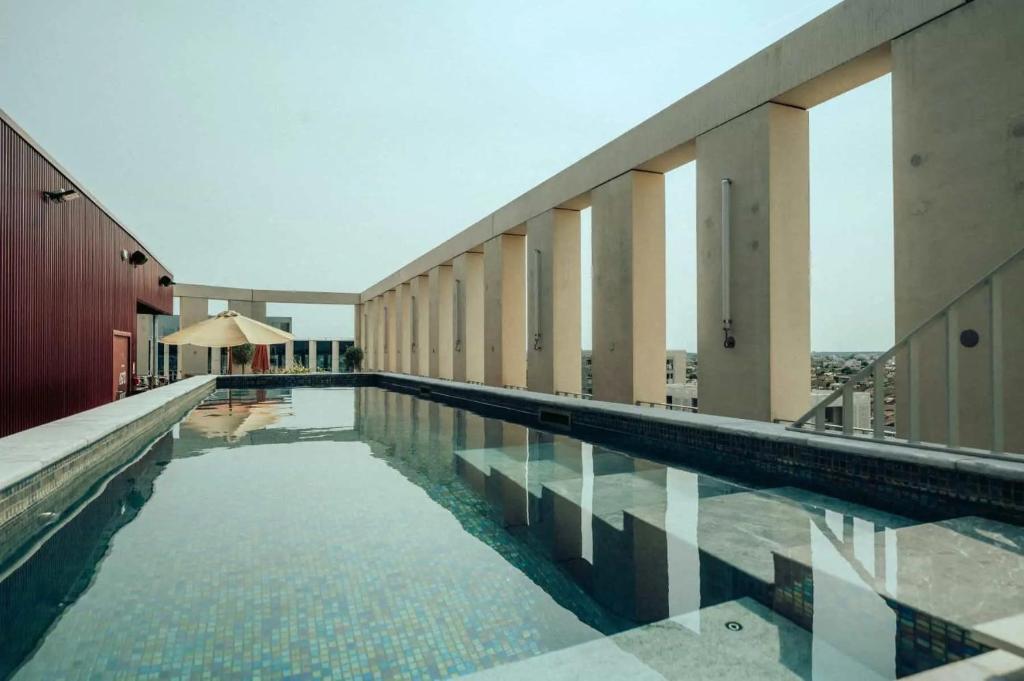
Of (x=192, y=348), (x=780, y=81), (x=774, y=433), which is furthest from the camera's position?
(x=192, y=348)

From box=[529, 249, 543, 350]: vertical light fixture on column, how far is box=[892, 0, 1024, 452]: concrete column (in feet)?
19.3

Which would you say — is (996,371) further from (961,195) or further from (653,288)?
(653,288)

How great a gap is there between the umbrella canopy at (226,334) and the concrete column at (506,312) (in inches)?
165

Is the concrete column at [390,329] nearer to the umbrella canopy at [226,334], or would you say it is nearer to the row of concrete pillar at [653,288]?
the row of concrete pillar at [653,288]

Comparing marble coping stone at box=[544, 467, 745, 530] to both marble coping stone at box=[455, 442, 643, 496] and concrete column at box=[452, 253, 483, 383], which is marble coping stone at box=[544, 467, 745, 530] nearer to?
marble coping stone at box=[455, 442, 643, 496]

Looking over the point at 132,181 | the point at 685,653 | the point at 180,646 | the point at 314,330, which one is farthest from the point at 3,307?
the point at 314,330

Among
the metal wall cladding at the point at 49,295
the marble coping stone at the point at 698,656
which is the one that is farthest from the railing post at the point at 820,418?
the metal wall cladding at the point at 49,295

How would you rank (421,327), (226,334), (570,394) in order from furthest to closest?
1. (421,327)
2. (226,334)
3. (570,394)

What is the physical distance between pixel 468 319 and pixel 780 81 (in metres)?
8.78

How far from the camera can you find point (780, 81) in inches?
220

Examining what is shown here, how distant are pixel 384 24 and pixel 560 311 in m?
5.37

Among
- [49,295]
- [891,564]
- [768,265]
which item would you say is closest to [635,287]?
[768,265]

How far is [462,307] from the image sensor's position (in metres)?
13.5

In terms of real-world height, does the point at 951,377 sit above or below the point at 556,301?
below
